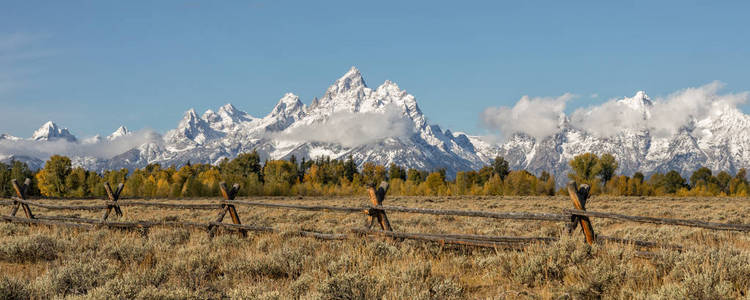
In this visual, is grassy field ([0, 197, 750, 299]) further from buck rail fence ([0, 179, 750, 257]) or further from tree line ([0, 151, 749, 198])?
tree line ([0, 151, 749, 198])

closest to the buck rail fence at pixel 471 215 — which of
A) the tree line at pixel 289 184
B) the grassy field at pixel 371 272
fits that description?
Result: the grassy field at pixel 371 272

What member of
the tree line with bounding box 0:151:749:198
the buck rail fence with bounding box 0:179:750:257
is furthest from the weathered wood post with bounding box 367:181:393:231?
the tree line with bounding box 0:151:749:198

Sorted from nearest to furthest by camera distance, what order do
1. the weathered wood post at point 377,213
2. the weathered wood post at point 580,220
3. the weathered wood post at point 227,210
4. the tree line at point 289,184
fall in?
the weathered wood post at point 580,220 → the weathered wood post at point 377,213 → the weathered wood post at point 227,210 → the tree line at point 289,184

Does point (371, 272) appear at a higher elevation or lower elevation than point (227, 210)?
lower

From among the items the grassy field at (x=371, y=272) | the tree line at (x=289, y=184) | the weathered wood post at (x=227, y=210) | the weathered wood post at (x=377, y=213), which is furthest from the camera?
the tree line at (x=289, y=184)

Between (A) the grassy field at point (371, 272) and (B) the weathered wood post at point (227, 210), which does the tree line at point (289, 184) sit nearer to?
(B) the weathered wood post at point (227, 210)

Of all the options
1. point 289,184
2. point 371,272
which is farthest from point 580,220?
point 289,184

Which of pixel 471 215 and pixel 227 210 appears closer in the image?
pixel 471 215

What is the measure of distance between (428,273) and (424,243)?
222 cm

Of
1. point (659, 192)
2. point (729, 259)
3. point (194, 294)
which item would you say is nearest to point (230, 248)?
point (194, 294)

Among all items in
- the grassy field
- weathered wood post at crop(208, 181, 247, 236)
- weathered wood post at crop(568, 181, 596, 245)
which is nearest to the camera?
the grassy field

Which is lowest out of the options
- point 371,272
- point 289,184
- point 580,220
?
point 371,272

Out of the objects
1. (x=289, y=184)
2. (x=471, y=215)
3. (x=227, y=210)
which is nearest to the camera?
(x=471, y=215)

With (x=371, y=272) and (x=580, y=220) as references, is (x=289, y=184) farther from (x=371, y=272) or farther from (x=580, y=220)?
(x=371, y=272)
